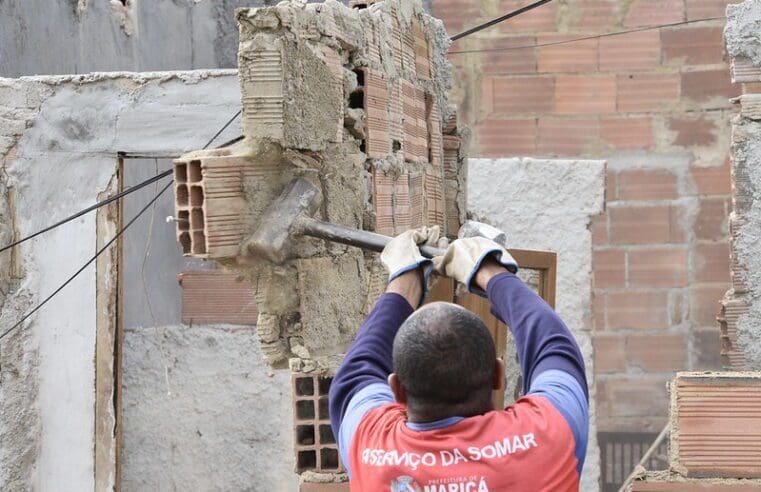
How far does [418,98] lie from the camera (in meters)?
4.88

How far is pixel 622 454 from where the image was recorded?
8773 millimetres

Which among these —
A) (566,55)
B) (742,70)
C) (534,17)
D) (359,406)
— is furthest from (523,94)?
(359,406)

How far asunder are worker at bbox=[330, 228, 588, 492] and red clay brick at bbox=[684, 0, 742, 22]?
22.6ft

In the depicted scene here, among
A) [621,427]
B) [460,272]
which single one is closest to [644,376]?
[621,427]

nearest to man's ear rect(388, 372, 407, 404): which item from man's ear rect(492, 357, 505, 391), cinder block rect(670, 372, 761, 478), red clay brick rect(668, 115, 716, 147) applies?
man's ear rect(492, 357, 505, 391)

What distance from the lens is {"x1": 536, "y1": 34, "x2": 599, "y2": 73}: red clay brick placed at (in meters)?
8.95

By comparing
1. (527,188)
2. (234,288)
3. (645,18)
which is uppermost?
(645,18)

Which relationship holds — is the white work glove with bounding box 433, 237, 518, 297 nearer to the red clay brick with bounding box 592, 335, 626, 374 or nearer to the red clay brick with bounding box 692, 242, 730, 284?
the red clay brick with bounding box 592, 335, 626, 374

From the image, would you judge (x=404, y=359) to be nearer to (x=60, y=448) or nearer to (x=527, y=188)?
(x=60, y=448)

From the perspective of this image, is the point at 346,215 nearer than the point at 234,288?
Yes

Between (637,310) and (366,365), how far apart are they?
6706 millimetres

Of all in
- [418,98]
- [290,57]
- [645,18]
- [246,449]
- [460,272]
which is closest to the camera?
[460,272]

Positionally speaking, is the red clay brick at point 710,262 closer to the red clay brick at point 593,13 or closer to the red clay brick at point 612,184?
the red clay brick at point 612,184

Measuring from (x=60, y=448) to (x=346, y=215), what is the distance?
2.87m
